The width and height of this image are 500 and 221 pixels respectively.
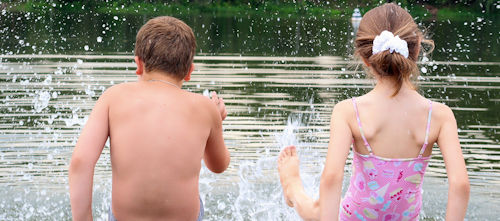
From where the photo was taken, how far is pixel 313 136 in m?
A: 9.59

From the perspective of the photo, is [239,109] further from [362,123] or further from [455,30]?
[455,30]

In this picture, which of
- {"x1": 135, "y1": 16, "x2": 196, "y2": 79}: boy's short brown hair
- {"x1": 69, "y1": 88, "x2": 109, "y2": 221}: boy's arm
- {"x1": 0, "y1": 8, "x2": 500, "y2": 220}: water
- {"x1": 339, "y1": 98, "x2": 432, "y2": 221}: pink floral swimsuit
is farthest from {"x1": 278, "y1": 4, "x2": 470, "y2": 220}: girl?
{"x1": 0, "y1": 8, "x2": 500, "y2": 220}: water

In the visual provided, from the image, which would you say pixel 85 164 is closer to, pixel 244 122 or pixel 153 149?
pixel 153 149

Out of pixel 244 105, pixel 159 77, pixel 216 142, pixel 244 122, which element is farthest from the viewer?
pixel 244 105

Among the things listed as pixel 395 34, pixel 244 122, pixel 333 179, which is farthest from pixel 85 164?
pixel 244 122

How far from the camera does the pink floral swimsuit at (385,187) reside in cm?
342

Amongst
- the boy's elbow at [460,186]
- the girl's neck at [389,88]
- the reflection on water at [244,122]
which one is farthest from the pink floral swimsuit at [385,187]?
the reflection on water at [244,122]

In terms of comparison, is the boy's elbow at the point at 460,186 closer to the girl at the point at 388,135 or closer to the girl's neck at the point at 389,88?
the girl at the point at 388,135

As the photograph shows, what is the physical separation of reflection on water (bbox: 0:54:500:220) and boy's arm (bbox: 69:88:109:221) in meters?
1.58

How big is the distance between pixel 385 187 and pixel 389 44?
63cm

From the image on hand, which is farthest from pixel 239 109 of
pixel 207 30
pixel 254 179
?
pixel 207 30

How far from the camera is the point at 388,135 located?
3387mm

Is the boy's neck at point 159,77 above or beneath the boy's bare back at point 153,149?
above

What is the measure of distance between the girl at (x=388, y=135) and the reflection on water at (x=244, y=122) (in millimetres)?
759
